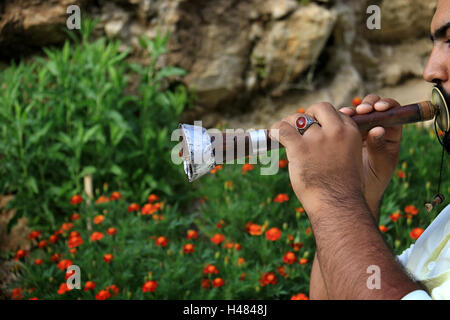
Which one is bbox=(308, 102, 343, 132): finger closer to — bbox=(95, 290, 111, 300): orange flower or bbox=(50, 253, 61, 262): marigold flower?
bbox=(95, 290, 111, 300): orange flower

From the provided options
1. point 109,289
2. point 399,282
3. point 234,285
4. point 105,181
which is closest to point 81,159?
point 105,181

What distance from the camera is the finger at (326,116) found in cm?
123

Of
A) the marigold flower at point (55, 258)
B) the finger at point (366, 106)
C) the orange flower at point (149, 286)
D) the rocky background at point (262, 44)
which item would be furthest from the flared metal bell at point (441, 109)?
the rocky background at point (262, 44)

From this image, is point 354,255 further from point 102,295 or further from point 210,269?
point 102,295

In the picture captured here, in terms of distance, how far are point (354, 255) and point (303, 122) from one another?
1.16ft

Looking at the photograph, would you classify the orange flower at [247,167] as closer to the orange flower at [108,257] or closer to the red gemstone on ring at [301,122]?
the orange flower at [108,257]

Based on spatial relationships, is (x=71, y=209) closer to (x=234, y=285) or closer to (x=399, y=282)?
(x=234, y=285)

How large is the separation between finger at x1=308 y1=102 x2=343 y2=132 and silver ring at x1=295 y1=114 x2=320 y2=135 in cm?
2

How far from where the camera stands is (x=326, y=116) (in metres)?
1.25

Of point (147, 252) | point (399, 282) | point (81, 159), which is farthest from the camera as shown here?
point (81, 159)

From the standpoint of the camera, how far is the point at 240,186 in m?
3.31

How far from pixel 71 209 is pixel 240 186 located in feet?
3.78

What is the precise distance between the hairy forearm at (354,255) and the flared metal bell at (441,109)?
41cm

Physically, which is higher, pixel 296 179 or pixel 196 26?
pixel 196 26
